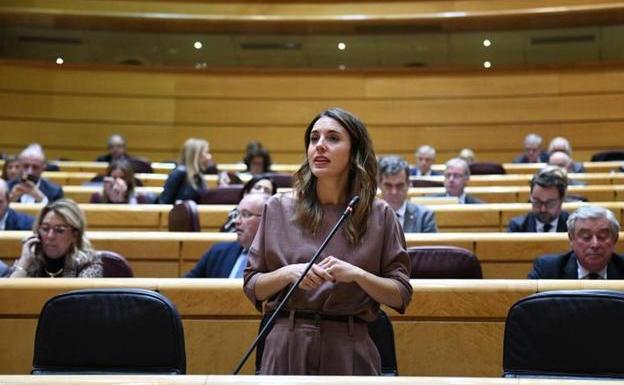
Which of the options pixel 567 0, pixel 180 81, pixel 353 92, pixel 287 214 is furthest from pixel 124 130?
pixel 287 214

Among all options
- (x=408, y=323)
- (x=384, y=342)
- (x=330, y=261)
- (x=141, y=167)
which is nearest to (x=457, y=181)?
(x=408, y=323)

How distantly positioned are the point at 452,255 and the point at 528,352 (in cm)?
98

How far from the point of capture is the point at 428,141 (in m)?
10.1

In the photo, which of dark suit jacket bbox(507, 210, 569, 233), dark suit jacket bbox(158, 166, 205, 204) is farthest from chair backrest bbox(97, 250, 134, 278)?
dark suit jacket bbox(158, 166, 205, 204)

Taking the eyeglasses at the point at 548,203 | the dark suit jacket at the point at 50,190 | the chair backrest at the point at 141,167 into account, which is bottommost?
the dark suit jacket at the point at 50,190

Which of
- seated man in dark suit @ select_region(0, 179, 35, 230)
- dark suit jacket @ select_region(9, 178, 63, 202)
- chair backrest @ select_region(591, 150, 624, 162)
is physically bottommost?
seated man in dark suit @ select_region(0, 179, 35, 230)

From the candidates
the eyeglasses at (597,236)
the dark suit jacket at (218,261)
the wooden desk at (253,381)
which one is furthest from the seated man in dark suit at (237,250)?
the wooden desk at (253,381)

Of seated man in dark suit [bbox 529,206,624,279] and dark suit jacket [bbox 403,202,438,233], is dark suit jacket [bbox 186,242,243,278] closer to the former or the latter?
dark suit jacket [bbox 403,202,438,233]

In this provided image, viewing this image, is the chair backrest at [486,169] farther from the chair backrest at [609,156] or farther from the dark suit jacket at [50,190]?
the dark suit jacket at [50,190]

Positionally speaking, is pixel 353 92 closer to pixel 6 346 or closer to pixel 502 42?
pixel 502 42

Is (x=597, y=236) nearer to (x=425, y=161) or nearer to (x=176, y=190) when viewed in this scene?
(x=176, y=190)

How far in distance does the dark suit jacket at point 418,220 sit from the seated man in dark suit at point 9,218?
2.04 meters

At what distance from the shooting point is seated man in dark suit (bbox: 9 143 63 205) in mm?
5410

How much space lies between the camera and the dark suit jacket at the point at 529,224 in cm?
429
